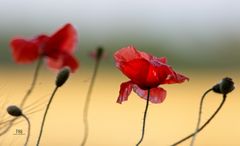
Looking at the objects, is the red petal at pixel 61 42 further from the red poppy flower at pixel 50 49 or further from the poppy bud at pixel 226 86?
the poppy bud at pixel 226 86

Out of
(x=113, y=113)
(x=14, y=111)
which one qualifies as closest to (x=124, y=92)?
(x=14, y=111)

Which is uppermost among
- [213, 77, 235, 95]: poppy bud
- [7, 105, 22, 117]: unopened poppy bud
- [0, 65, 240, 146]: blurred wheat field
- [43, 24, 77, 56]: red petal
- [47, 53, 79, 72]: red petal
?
[0, 65, 240, 146]: blurred wheat field

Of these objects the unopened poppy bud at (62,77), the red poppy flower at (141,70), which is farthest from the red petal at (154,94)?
the unopened poppy bud at (62,77)

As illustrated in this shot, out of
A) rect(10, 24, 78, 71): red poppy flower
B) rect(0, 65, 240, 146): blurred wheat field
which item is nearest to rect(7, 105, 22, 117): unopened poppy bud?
rect(0, 65, 240, 146): blurred wheat field

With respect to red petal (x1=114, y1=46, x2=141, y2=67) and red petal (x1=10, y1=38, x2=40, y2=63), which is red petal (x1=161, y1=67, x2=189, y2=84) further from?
red petal (x1=10, y1=38, x2=40, y2=63)

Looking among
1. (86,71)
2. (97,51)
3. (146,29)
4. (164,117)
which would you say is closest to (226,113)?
(164,117)

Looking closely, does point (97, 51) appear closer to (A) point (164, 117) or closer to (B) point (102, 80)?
(A) point (164, 117)

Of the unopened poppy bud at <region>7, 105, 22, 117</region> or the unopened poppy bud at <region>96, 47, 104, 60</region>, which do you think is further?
the unopened poppy bud at <region>96, 47, 104, 60</region>
